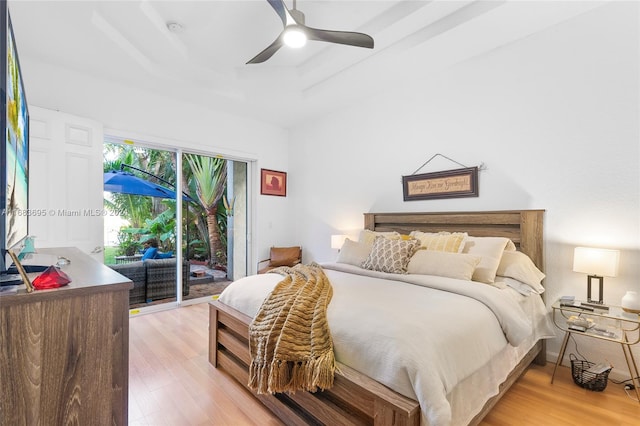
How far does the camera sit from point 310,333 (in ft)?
5.12

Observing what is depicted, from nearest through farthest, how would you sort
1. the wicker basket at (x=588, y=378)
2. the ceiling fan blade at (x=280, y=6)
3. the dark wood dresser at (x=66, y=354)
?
the dark wood dresser at (x=66, y=354), the ceiling fan blade at (x=280, y=6), the wicker basket at (x=588, y=378)

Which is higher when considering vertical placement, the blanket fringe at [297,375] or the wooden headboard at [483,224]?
the wooden headboard at [483,224]

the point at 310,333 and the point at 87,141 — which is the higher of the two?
the point at 87,141

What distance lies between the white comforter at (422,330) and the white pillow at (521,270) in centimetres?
34

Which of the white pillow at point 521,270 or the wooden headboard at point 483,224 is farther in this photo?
the wooden headboard at point 483,224

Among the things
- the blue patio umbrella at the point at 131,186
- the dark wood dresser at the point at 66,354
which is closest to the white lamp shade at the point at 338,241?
the blue patio umbrella at the point at 131,186

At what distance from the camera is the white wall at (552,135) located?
2201 mm

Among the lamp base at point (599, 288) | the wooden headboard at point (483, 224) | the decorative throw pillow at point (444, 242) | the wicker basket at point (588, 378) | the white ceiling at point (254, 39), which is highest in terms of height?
the white ceiling at point (254, 39)

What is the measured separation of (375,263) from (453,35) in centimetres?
209

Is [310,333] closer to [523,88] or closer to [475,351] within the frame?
[475,351]

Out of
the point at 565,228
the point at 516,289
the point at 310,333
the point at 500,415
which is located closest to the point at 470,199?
the point at 565,228

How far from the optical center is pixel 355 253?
295 centimetres

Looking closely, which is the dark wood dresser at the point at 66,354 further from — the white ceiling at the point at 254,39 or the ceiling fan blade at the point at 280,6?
the white ceiling at the point at 254,39

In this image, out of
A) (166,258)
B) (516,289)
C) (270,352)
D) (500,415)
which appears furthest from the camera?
(166,258)
